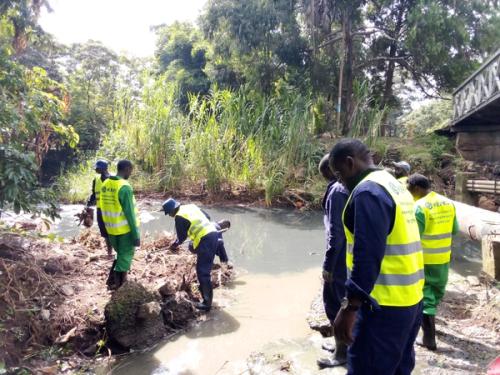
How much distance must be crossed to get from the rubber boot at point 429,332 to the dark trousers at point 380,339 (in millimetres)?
1573

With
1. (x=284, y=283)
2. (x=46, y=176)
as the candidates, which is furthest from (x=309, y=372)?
(x=46, y=176)

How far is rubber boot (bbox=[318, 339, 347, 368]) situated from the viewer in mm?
3295

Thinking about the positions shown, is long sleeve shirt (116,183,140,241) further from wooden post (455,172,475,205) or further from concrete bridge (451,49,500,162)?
concrete bridge (451,49,500,162)

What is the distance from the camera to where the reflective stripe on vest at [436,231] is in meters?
3.59

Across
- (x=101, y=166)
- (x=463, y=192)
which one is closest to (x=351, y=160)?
(x=101, y=166)

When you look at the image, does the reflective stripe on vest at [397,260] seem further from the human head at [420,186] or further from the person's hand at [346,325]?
the human head at [420,186]

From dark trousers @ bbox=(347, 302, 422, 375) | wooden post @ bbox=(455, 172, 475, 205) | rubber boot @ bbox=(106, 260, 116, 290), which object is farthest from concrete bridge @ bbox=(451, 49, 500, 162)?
dark trousers @ bbox=(347, 302, 422, 375)

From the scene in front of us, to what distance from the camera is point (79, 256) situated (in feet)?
18.8

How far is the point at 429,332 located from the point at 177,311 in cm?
243

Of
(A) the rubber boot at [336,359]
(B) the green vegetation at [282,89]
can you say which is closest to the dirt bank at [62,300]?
(A) the rubber boot at [336,359]

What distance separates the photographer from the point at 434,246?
141 inches

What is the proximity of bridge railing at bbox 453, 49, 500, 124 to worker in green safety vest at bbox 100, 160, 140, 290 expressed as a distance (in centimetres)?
768

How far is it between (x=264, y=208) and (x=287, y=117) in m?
3.26

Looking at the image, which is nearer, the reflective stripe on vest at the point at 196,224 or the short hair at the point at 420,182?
the short hair at the point at 420,182
